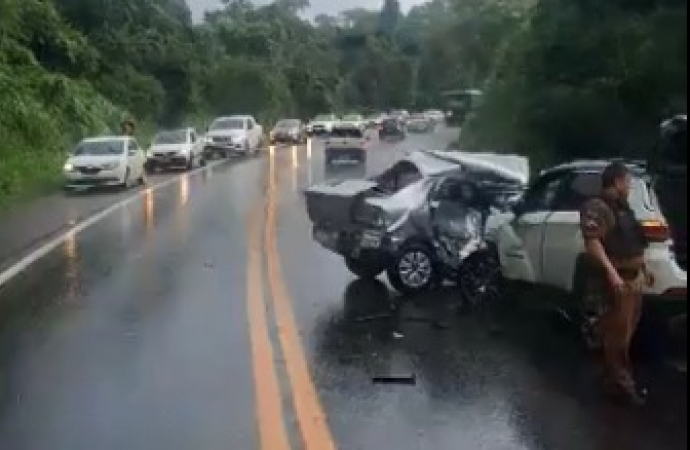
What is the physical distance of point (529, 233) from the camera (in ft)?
38.9

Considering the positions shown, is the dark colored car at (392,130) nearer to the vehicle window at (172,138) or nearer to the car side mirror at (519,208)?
the vehicle window at (172,138)

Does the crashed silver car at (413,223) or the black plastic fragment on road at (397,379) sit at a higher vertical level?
the crashed silver car at (413,223)

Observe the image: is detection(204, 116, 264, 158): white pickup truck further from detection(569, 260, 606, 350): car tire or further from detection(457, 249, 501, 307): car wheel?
detection(569, 260, 606, 350): car tire

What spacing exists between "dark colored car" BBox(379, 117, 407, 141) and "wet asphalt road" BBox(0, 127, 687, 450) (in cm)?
5548

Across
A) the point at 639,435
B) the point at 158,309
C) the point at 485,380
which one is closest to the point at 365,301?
the point at 158,309

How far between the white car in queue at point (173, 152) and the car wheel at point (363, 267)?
93.1ft

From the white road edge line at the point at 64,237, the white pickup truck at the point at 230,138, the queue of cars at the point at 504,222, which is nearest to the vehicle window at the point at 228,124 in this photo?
the white pickup truck at the point at 230,138

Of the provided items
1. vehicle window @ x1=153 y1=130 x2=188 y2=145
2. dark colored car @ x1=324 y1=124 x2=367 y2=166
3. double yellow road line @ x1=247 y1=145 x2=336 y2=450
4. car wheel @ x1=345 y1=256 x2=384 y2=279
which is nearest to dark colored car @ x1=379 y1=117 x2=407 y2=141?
dark colored car @ x1=324 y1=124 x2=367 y2=166

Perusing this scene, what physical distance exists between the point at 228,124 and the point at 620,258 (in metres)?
47.6

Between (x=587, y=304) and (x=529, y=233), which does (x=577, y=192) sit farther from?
(x=587, y=304)

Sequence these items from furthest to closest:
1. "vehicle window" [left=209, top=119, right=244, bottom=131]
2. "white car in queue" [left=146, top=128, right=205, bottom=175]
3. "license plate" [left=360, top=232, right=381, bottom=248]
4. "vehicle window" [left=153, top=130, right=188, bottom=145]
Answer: "vehicle window" [left=209, top=119, right=244, bottom=131], "vehicle window" [left=153, top=130, right=188, bottom=145], "white car in queue" [left=146, top=128, right=205, bottom=175], "license plate" [left=360, top=232, right=381, bottom=248]

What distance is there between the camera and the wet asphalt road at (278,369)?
305 inches

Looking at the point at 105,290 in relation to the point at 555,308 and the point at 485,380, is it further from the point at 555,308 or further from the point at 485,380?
the point at 485,380

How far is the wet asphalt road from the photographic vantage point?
25.4 feet
